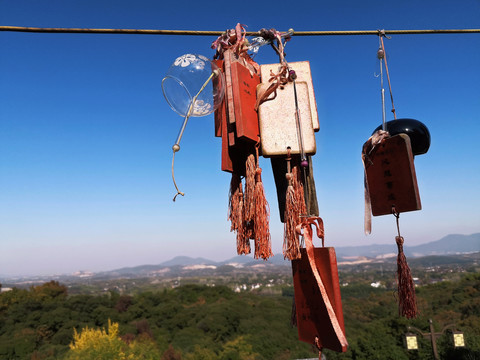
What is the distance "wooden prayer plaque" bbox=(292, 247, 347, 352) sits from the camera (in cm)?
117

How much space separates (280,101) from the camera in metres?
1.43

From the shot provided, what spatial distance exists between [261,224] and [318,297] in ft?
1.20

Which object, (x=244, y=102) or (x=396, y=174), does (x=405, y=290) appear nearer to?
(x=396, y=174)

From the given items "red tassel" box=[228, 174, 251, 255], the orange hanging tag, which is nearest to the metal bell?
the orange hanging tag

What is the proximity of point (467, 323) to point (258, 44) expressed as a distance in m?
33.9

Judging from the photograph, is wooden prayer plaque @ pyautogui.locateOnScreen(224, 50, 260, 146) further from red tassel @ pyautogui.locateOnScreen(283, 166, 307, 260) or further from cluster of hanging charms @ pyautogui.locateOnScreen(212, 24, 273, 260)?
red tassel @ pyautogui.locateOnScreen(283, 166, 307, 260)

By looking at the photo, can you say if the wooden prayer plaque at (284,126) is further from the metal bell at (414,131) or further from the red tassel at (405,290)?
the red tassel at (405,290)

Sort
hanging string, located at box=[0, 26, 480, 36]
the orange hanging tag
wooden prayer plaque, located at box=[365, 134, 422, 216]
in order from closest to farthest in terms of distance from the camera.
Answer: the orange hanging tag, hanging string, located at box=[0, 26, 480, 36], wooden prayer plaque, located at box=[365, 134, 422, 216]

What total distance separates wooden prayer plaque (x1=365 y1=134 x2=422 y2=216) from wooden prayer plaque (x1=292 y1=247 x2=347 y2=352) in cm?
62

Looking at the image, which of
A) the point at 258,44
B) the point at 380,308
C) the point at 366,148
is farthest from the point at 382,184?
the point at 380,308

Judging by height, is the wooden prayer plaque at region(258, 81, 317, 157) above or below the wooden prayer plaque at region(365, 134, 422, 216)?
above

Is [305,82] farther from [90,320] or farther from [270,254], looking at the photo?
[90,320]

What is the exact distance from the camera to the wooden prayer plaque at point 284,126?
138 centimetres

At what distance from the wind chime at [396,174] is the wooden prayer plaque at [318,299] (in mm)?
514
